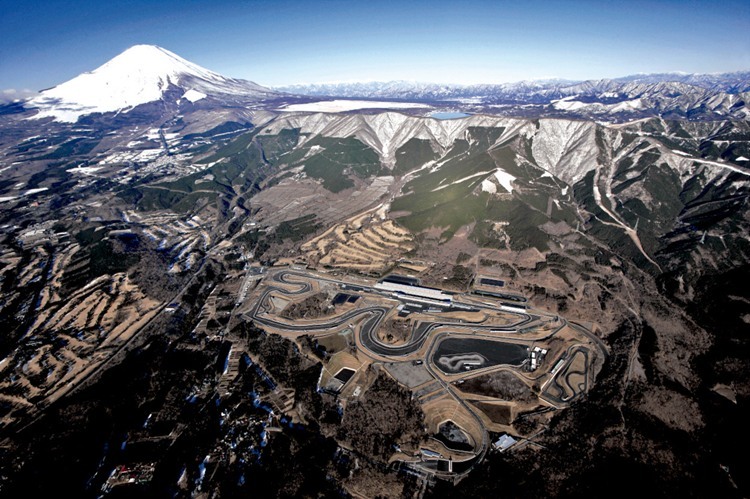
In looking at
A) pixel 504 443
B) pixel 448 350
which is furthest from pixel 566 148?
pixel 504 443

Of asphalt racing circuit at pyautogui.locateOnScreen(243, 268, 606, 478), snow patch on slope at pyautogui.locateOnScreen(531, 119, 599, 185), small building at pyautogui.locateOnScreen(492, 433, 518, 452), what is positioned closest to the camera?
small building at pyautogui.locateOnScreen(492, 433, 518, 452)

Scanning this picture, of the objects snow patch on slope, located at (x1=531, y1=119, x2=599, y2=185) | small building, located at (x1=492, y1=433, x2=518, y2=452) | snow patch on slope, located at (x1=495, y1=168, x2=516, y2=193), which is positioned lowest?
small building, located at (x1=492, y1=433, x2=518, y2=452)

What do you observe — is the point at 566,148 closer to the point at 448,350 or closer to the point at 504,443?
the point at 448,350

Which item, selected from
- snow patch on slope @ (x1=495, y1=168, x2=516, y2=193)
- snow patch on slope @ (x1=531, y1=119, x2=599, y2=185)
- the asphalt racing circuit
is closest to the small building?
the asphalt racing circuit

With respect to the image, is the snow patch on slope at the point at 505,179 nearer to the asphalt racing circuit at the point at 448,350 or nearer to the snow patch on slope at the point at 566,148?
the snow patch on slope at the point at 566,148

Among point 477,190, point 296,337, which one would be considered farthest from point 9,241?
point 477,190

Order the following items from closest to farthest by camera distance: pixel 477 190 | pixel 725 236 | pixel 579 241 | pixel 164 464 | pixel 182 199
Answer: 1. pixel 164 464
2. pixel 725 236
3. pixel 579 241
4. pixel 477 190
5. pixel 182 199

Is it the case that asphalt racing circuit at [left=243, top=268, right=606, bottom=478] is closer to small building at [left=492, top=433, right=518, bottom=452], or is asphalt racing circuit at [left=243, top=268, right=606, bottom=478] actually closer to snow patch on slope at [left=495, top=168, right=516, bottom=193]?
small building at [left=492, top=433, right=518, bottom=452]

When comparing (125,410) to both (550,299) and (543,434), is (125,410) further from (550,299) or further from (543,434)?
(550,299)

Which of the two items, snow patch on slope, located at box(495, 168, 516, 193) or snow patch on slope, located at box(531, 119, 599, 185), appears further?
snow patch on slope, located at box(531, 119, 599, 185)
